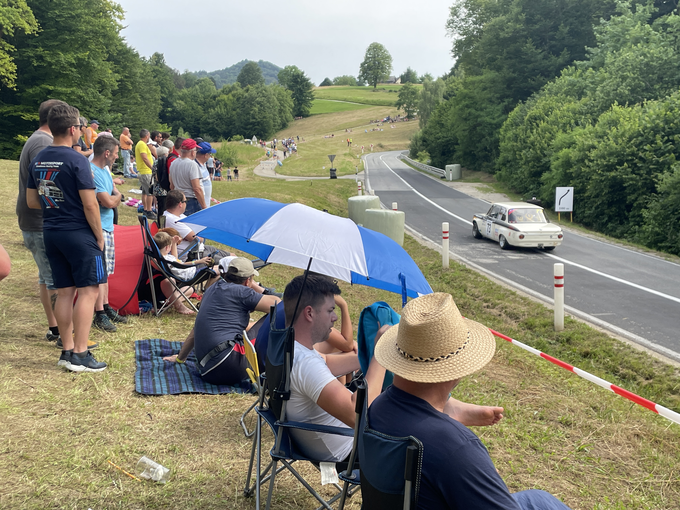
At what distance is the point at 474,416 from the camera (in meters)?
2.79

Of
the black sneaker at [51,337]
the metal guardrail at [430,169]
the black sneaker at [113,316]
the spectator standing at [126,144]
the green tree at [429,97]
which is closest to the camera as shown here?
the black sneaker at [51,337]

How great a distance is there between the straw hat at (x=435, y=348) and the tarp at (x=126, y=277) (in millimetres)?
5758

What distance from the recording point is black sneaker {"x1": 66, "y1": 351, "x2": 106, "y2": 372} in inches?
203

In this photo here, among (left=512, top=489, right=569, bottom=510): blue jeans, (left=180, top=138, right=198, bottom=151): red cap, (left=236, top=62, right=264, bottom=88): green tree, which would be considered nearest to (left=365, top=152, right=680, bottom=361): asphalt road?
(left=512, top=489, right=569, bottom=510): blue jeans

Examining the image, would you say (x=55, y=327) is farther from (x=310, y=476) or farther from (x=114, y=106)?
(x=114, y=106)

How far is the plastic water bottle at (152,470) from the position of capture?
145 inches

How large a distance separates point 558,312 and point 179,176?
7071mm

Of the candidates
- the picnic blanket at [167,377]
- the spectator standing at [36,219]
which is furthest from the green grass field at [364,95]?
the picnic blanket at [167,377]

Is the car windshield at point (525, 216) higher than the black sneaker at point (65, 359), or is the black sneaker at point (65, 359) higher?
the black sneaker at point (65, 359)

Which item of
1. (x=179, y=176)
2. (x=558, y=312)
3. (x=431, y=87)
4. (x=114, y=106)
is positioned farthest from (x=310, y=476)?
(x=431, y=87)

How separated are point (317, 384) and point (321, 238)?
37.3 inches

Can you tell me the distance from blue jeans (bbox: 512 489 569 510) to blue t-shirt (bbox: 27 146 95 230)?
13.9ft

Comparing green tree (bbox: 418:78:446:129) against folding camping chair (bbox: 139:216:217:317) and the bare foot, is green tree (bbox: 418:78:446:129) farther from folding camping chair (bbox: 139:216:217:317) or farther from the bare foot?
the bare foot

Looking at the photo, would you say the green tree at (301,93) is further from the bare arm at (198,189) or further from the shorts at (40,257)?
the shorts at (40,257)
